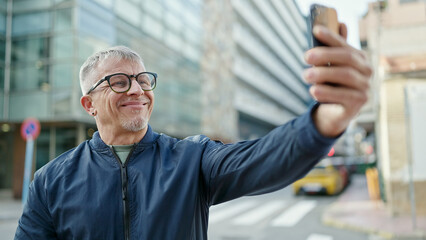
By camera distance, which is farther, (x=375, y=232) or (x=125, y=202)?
(x=375, y=232)

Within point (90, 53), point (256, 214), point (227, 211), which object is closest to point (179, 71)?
point (90, 53)

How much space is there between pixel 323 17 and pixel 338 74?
0.14 meters

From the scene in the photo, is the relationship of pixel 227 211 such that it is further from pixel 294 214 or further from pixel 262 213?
pixel 294 214

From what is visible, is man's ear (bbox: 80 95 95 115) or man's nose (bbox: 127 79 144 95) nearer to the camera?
man's nose (bbox: 127 79 144 95)

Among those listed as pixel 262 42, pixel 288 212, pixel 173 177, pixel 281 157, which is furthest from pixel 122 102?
pixel 262 42

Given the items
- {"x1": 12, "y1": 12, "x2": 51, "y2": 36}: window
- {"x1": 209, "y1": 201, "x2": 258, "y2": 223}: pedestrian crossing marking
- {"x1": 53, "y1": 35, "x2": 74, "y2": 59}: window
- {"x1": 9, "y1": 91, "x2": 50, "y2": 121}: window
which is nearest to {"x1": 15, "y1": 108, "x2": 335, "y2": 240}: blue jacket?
{"x1": 209, "y1": 201, "x2": 258, "y2": 223}: pedestrian crossing marking

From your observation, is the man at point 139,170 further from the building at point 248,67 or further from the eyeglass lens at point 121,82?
the building at point 248,67

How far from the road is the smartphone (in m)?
7.75

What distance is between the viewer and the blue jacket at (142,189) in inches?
61.4

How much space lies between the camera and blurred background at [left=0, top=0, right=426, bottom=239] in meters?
10.4

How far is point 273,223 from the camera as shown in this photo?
1028 centimetres

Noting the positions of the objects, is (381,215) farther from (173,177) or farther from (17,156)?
(17,156)

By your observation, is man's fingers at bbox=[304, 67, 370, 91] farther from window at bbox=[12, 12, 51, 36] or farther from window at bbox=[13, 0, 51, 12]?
window at bbox=[13, 0, 51, 12]

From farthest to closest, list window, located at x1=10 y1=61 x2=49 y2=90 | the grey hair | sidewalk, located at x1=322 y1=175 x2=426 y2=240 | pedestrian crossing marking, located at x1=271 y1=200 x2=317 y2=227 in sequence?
window, located at x1=10 y1=61 x2=49 y2=90 → pedestrian crossing marking, located at x1=271 y1=200 x2=317 y2=227 → sidewalk, located at x1=322 y1=175 x2=426 y2=240 → the grey hair
